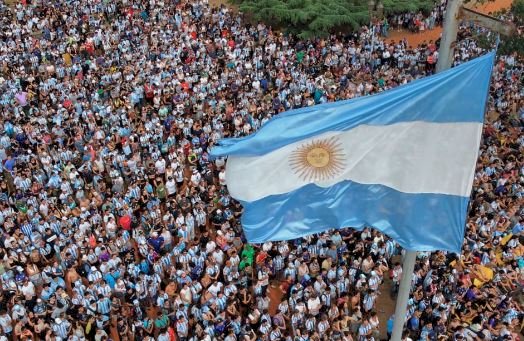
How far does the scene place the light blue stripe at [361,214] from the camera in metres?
7.82

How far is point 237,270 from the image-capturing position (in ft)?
52.2

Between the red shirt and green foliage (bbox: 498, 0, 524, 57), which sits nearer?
the red shirt

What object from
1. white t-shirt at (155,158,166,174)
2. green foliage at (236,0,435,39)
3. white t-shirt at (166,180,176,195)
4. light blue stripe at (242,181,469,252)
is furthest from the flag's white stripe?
green foliage at (236,0,435,39)

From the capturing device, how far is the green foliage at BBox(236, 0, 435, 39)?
29.8 m

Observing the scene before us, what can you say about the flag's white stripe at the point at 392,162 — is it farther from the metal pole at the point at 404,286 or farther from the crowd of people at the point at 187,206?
the crowd of people at the point at 187,206

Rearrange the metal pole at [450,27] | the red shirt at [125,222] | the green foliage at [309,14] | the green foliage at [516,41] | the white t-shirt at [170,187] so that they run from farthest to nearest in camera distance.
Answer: the green foliage at [309,14] < the green foliage at [516,41] < the white t-shirt at [170,187] < the red shirt at [125,222] < the metal pole at [450,27]

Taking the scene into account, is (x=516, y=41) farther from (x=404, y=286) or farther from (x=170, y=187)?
(x=404, y=286)

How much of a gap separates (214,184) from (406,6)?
18.6 meters

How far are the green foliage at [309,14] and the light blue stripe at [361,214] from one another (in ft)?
73.3

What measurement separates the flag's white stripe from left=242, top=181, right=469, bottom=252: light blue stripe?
13 cm

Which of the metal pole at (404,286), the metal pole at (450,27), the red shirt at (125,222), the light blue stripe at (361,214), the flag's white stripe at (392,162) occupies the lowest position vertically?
the red shirt at (125,222)

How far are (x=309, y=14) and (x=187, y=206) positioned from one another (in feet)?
50.1

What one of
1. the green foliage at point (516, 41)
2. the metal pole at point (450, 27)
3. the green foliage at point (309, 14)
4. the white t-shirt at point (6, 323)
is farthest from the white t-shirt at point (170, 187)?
the green foliage at point (516, 41)

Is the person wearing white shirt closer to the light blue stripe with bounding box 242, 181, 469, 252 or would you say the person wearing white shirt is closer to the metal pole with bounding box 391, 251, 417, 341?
the light blue stripe with bounding box 242, 181, 469, 252
